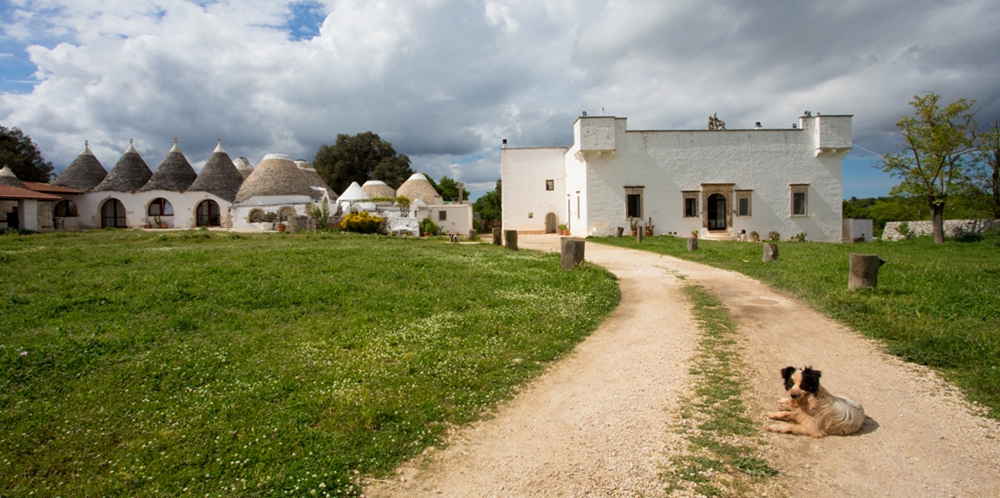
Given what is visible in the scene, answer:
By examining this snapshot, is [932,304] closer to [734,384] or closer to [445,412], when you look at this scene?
[734,384]

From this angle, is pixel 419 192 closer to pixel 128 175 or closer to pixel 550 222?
pixel 550 222

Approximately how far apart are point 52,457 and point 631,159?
89.7 feet

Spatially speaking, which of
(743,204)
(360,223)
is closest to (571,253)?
(360,223)

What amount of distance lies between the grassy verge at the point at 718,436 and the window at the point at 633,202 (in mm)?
22638

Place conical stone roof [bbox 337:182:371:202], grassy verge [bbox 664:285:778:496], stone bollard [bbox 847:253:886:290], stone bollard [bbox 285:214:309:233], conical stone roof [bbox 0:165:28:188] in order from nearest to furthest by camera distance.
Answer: grassy verge [bbox 664:285:778:496], stone bollard [bbox 847:253:886:290], stone bollard [bbox 285:214:309:233], conical stone roof [bbox 0:165:28:188], conical stone roof [bbox 337:182:371:202]

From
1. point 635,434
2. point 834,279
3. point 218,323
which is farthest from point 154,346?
point 834,279

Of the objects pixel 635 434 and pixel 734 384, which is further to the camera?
pixel 734 384

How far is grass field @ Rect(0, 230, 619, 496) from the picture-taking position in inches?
138

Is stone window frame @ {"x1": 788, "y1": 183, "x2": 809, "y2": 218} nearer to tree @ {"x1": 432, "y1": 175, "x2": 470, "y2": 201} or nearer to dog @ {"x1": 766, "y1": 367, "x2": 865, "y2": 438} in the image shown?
dog @ {"x1": 766, "y1": 367, "x2": 865, "y2": 438}

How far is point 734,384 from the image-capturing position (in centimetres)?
483

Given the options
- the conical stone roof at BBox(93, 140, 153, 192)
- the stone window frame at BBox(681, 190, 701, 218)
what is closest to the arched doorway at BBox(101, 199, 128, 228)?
the conical stone roof at BBox(93, 140, 153, 192)

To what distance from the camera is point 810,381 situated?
3941 millimetres

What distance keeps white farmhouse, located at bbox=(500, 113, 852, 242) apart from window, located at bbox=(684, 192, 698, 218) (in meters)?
0.05

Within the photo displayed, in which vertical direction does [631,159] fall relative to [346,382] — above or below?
above
